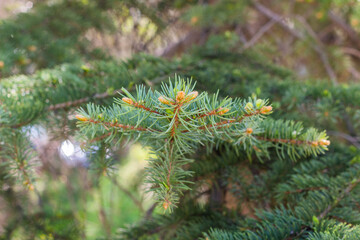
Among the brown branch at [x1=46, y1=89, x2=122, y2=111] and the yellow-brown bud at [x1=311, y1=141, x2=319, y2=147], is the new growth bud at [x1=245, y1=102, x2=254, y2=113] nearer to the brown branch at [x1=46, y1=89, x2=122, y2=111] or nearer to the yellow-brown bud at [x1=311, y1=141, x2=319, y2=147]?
the yellow-brown bud at [x1=311, y1=141, x2=319, y2=147]

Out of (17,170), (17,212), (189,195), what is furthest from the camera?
(17,212)

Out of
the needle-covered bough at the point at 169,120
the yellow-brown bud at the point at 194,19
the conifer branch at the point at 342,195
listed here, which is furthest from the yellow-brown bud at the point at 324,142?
the yellow-brown bud at the point at 194,19

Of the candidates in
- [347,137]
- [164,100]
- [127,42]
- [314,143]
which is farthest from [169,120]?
[127,42]

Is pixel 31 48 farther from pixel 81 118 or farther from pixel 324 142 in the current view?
pixel 324 142

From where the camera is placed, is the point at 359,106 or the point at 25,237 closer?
the point at 359,106

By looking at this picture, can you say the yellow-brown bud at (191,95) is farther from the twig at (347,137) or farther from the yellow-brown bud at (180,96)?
the twig at (347,137)

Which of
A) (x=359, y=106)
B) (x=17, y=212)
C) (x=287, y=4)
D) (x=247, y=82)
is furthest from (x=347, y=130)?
(x=17, y=212)

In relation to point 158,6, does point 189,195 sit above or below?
below

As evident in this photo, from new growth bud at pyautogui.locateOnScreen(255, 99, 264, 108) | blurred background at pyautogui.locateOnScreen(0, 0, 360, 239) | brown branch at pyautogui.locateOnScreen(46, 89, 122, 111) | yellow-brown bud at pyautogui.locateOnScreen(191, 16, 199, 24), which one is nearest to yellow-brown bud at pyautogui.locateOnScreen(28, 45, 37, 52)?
blurred background at pyautogui.locateOnScreen(0, 0, 360, 239)

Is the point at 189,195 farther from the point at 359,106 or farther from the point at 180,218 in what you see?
the point at 359,106
